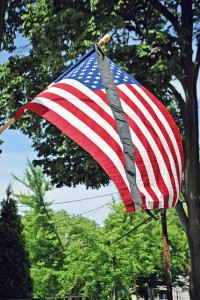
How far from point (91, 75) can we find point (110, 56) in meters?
6.55

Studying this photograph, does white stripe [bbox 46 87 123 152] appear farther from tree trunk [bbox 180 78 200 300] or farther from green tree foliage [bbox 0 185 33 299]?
tree trunk [bbox 180 78 200 300]

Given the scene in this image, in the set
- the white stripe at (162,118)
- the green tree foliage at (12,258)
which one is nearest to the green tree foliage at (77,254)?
the green tree foliage at (12,258)

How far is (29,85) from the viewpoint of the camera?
40.5 ft

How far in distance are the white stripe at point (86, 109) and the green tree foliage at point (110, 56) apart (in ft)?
18.9

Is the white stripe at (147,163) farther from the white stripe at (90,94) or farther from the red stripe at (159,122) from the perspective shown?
the red stripe at (159,122)

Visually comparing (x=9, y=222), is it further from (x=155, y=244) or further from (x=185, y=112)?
(x=155, y=244)

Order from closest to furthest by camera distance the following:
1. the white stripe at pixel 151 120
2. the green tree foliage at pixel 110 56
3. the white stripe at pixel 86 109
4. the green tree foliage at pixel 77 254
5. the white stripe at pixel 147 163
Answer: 1. the white stripe at pixel 147 163
2. the white stripe at pixel 86 109
3. the white stripe at pixel 151 120
4. the green tree foliage at pixel 110 56
5. the green tree foliage at pixel 77 254

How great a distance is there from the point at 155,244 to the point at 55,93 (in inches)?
675

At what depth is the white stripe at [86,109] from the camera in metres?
4.78

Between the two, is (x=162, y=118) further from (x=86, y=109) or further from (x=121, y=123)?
(x=86, y=109)

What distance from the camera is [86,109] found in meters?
4.96

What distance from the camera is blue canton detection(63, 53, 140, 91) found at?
5.23 m

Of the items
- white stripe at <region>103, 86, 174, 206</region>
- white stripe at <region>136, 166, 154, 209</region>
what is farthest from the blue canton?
white stripe at <region>136, 166, 154, 209</region>

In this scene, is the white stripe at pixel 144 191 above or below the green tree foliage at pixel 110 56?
below
